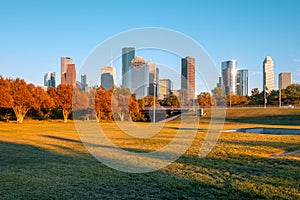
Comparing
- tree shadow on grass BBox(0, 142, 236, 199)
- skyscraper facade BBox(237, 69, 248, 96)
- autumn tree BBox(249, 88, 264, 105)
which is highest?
skyscraper facade BBox(237, 69, 248, 96)

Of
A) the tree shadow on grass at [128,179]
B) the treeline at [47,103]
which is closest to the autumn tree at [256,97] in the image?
the treeline at [47,103]

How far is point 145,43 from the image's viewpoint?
8.70 metres

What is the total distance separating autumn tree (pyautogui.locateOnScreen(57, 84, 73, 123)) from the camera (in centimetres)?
4594

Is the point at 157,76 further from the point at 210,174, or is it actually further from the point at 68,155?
the point at 210,174

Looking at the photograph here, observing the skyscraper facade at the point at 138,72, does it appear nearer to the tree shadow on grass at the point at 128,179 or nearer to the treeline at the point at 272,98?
the tree shadow on grass at the point at 128,179

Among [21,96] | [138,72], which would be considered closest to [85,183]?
[138,72]

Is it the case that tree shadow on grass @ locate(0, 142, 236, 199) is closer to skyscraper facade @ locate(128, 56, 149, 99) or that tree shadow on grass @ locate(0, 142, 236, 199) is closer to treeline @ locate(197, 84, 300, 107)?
skyscraper facade @ locate(128, 56, 149, 99)

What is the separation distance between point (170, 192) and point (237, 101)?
249 ft

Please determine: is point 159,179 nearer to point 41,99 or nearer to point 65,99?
point 41,99

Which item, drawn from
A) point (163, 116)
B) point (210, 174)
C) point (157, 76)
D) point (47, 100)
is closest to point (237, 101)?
point (163, 116)

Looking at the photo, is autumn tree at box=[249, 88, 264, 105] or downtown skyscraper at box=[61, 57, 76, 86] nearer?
downtown skyscraper at box=[61, 57, 76, 86]

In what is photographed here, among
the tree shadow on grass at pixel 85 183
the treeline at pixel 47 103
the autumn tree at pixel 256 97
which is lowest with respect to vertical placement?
the tree shadow on grass at pixel 85 183

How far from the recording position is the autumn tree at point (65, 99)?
45938mm

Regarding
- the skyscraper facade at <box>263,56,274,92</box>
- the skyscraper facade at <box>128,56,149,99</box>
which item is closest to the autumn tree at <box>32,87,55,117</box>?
the skyscraper facade at <box>128,56,149,99</box>
